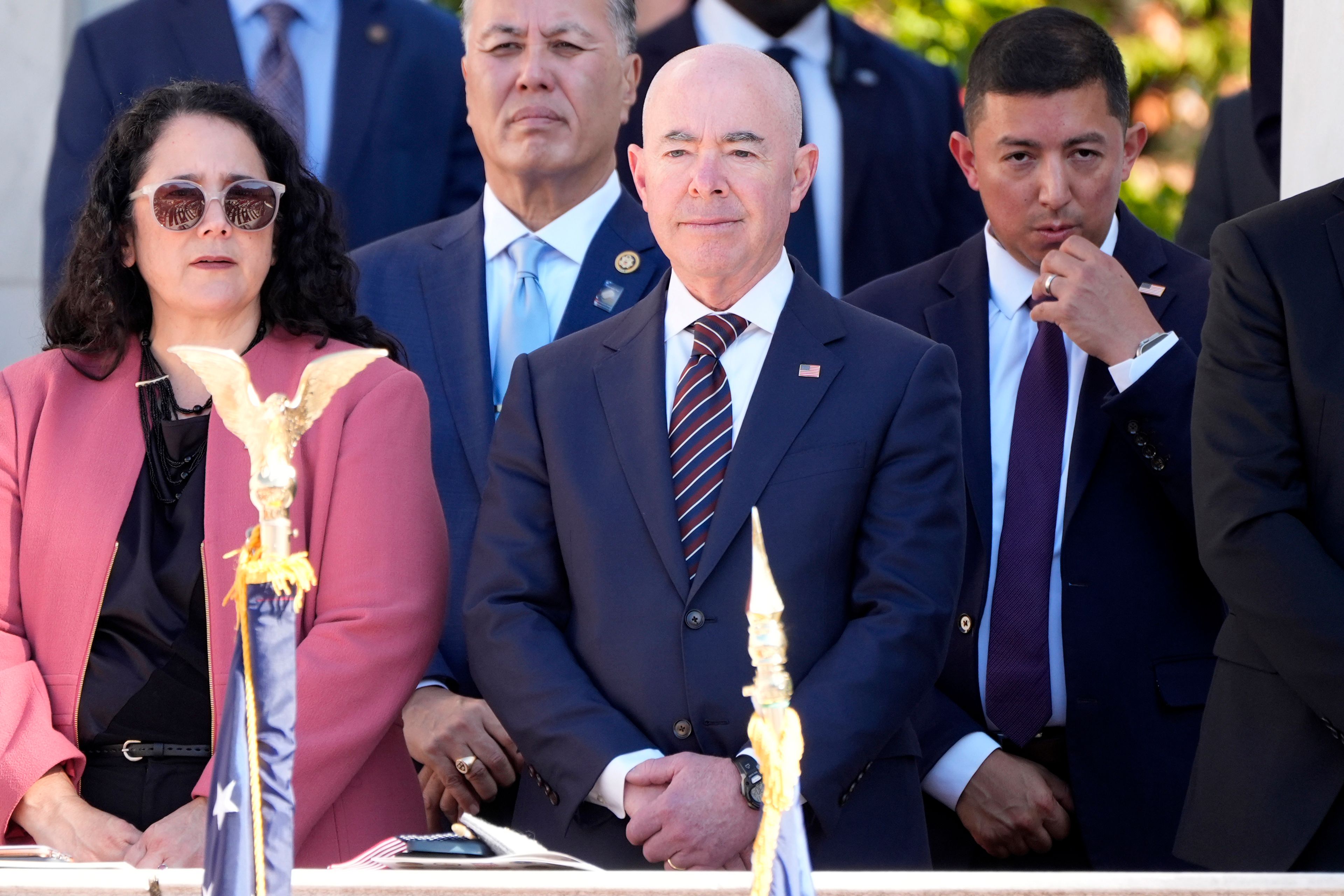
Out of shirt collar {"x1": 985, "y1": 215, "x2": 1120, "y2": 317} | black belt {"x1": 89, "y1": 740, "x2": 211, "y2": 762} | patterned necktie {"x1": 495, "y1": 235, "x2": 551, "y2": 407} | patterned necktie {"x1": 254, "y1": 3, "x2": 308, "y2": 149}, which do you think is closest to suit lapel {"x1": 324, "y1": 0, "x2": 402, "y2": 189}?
patterned necktie {"x1": 254, "y1": 3, "x2": 308, "y2": 149}

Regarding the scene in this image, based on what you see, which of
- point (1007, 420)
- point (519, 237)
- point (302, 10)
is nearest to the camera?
point (1007, 420)

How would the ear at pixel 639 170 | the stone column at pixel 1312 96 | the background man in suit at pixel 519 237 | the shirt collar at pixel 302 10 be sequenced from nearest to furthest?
the ear at pixel 639 170 → the background man in suit at pixel 519 237 → the stone column at pixel 1312 96 → the shirt collar at pixel 302 10

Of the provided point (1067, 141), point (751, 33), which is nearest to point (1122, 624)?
point (1067, 141)

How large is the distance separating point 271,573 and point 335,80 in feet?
10.4

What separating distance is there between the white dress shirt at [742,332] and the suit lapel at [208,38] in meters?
2.10

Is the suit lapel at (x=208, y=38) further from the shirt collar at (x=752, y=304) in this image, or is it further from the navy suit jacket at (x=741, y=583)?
the navy suit jacket at (x=741, y=583)

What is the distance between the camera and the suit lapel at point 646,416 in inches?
118

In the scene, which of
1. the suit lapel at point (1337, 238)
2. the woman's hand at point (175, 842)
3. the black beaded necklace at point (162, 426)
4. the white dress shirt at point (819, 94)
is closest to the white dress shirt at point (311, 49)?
the white dress shirt at point (819, 94)

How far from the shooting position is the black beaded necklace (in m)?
3.18

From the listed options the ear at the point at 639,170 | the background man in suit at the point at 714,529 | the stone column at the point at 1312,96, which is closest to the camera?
the background man in suit at the point at 714,529

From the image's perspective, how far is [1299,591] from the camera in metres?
2.83

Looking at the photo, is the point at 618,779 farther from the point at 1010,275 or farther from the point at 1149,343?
the point at 1010,275

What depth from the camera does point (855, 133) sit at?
4883 millimetres

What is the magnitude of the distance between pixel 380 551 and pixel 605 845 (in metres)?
0.65
